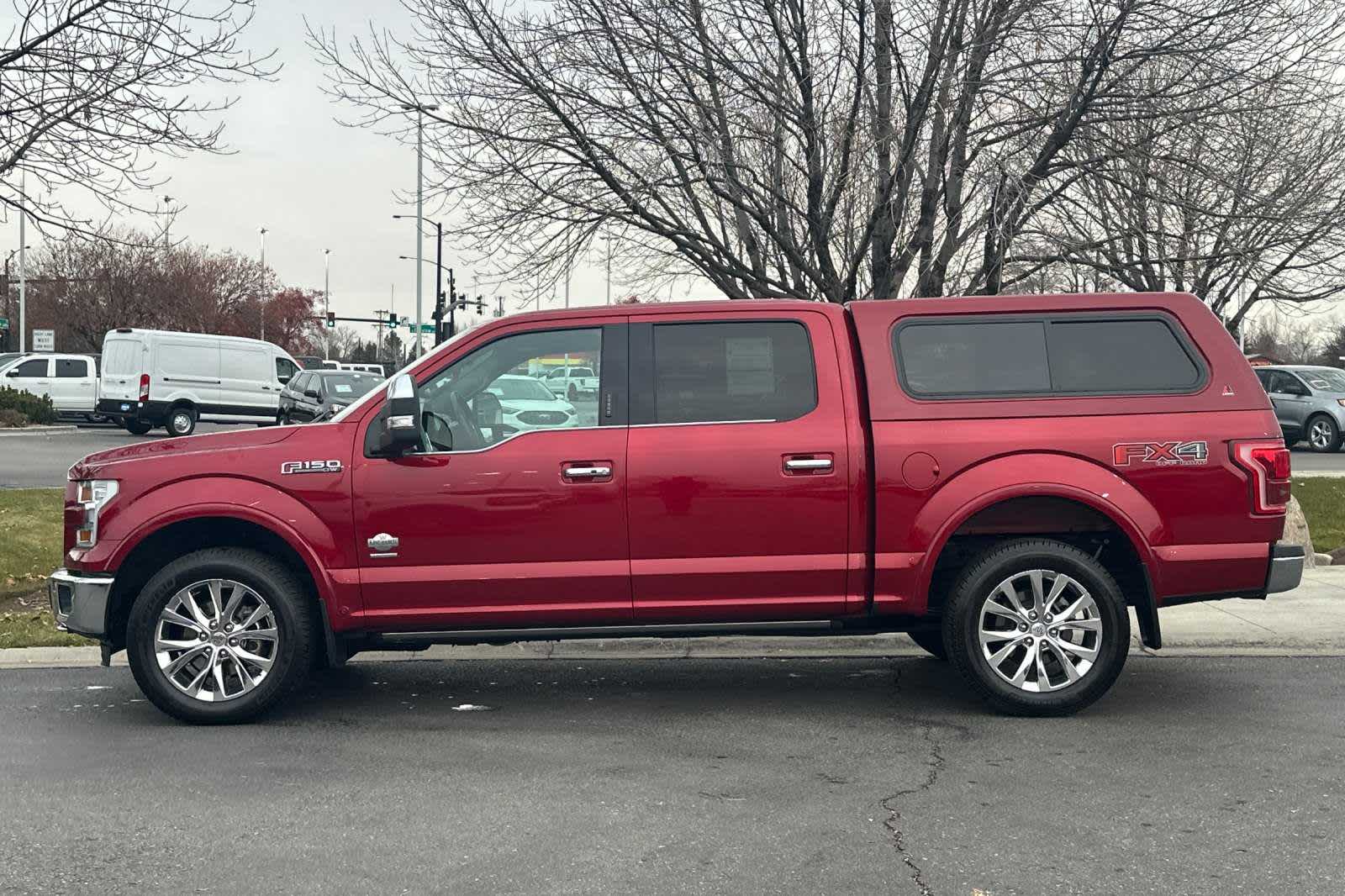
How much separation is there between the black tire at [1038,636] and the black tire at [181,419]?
2560 centimetres

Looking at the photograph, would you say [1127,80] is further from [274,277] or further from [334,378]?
[274,277]

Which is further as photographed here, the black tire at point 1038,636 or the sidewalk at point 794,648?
the sidewalk at point 794,648

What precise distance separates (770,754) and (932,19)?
661cm

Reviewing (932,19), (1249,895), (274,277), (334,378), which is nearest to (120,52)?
(932,19)

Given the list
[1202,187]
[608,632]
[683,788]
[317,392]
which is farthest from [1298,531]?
[317,392]

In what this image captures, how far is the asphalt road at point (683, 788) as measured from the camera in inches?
174

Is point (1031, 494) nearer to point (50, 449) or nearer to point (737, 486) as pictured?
point (737, 486)

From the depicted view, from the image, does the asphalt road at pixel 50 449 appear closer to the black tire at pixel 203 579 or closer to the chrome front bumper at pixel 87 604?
the chrome front bumper at pixel 87 604

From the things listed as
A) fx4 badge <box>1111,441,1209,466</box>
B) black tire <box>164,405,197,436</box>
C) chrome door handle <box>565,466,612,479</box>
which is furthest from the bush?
fx4 badge <box>1111,441,1209,466</box>

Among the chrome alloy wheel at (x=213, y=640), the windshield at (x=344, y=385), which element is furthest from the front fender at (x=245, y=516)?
the windshield at (x=344, y=385)

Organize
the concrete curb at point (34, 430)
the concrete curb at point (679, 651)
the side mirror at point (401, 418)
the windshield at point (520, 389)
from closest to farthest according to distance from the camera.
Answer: the side mirror at point (401, 418)
the windshield at point (520, 389)
the concrete curb at point (679, 651)
the concrete curb at point (34, 430)

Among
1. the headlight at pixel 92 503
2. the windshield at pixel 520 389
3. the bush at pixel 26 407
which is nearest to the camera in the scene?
the headlight at pixel 92 503

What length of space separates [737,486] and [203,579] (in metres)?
2.49

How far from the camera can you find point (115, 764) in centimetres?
584
